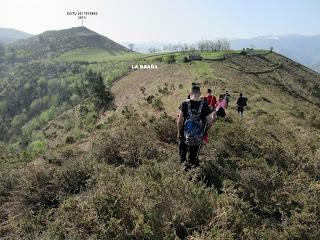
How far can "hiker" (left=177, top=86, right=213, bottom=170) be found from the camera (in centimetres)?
862

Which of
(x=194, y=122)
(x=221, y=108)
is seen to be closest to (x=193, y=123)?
(x=194, y=122)

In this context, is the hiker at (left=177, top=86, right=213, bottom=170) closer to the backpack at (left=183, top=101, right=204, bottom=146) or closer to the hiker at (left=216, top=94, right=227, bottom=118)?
the backpack at (left=183, top=101, right=204, bottom=146)

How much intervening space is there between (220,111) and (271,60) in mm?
81898

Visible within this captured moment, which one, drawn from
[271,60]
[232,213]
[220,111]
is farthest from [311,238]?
[271,60]

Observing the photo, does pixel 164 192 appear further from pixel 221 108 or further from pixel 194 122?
pixel 221 108

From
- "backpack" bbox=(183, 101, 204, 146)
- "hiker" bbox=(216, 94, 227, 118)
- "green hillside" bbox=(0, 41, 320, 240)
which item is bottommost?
"hiker" bbox=(216, 94, 227, 118)

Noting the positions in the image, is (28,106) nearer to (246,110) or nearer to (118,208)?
(246,110)

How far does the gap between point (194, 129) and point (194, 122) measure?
0.16m

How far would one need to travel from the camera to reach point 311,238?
561 centimetres

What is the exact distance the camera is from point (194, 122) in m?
8.62

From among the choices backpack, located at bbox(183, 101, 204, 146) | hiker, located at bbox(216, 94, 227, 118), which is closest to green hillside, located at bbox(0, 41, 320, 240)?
backpack, located at bbox(183, 101, 204, 146)

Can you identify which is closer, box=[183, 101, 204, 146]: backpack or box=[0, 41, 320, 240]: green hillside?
box=[0, 41, 320, 240]: green hillside

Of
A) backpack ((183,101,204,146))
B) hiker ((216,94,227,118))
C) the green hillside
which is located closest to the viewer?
the green hillside

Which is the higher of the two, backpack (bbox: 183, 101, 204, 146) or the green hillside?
backpack (bbox: 183, 101, 204, 146)
